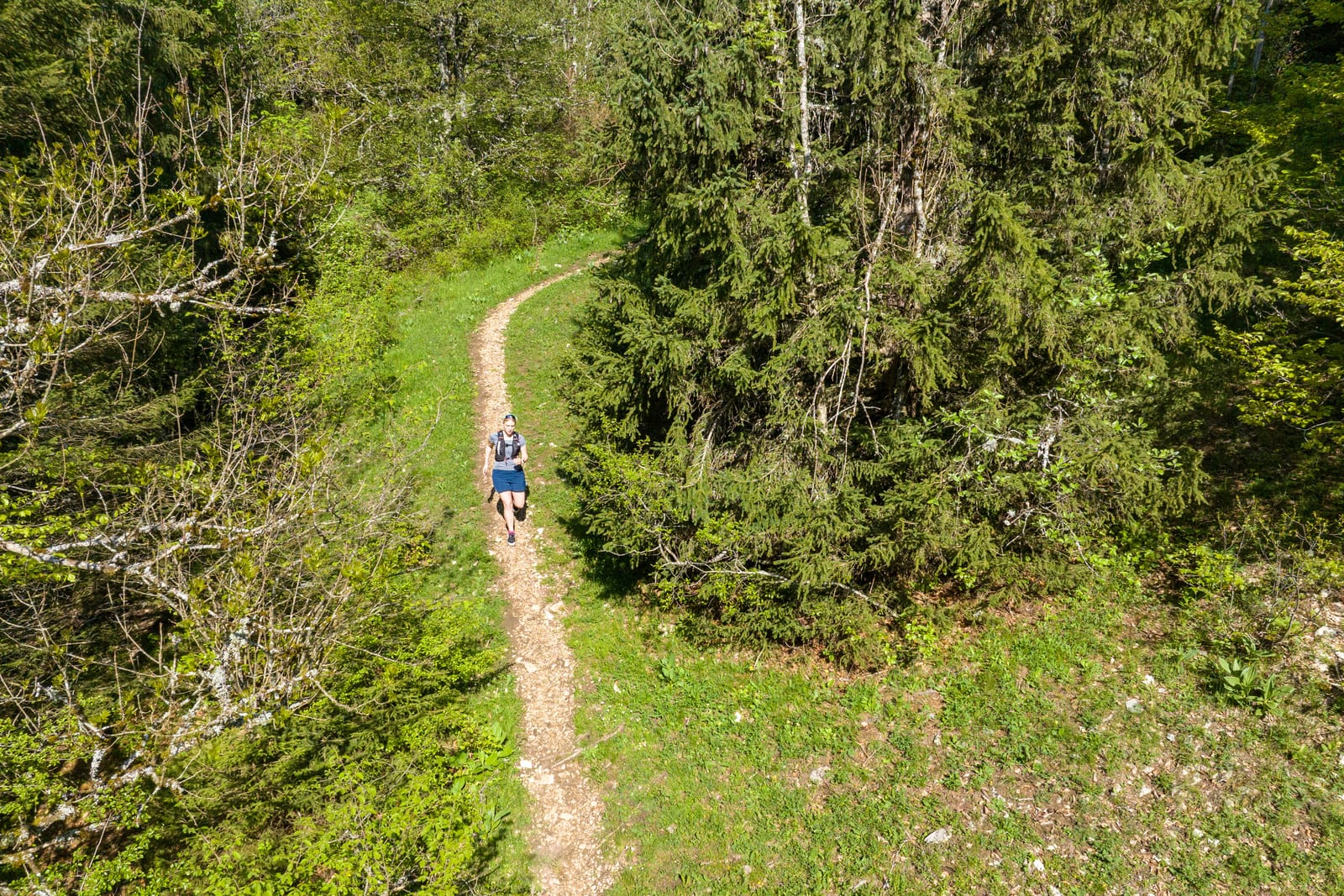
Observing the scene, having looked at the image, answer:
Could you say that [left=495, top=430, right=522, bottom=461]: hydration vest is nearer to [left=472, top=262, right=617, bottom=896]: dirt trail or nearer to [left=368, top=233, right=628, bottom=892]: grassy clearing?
[left=368, top=233, right=628, bottom=892]: grassy clearing

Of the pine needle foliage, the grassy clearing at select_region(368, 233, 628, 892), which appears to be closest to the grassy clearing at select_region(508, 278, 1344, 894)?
the pine needle foliage

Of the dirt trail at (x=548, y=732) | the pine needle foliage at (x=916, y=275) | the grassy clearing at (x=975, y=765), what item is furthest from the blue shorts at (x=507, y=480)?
the grassy clearing at (x=975, y=765)

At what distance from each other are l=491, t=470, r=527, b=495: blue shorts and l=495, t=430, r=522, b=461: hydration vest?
30cm

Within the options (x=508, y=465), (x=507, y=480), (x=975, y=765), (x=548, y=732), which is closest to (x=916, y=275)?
(x=975, y=765)

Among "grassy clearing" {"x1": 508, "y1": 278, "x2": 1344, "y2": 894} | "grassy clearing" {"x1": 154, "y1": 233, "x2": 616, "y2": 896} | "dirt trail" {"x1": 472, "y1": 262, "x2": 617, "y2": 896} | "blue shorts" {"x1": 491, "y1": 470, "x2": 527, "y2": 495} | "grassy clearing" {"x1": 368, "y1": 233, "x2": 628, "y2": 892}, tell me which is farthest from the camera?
"blue shorts" {"x1": 491, "y1": 470, "x2": 527, "y2": 495}

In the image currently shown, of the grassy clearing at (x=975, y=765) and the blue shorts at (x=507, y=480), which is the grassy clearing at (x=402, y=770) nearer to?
the blue shorts at (x=507, y=480)

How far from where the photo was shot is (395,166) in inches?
993

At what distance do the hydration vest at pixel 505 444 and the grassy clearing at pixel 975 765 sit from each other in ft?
12.6

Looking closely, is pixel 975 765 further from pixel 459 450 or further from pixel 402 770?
pixel 459 450

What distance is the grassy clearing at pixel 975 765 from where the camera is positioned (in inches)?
272

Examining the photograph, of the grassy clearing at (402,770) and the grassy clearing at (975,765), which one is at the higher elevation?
the grassy clearing at (402,770)

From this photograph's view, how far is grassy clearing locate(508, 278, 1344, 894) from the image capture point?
6.91 meters

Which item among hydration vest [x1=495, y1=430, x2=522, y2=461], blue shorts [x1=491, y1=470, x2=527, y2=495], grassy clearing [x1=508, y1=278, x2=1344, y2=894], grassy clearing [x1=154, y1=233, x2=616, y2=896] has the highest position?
hydration vest [x1=495, y1=430, x2=522, y2=461]

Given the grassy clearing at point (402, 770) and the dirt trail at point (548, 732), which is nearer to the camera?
the grassy clearing at point (402, 770)
